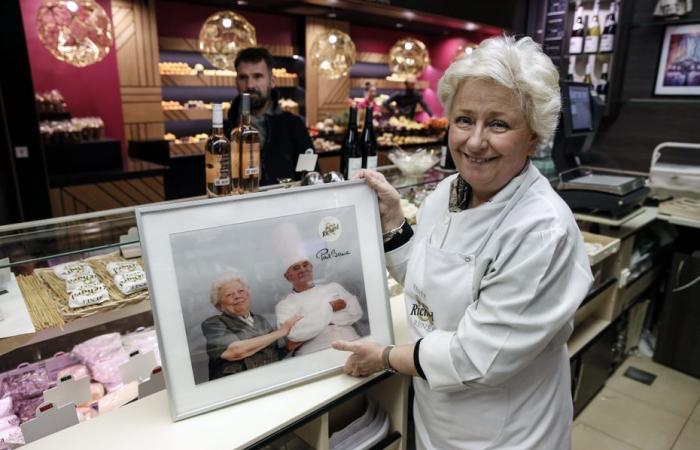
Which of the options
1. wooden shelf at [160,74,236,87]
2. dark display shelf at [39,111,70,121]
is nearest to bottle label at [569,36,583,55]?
wooden shelf at [160,74,236,87]

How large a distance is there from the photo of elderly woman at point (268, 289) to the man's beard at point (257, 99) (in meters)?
1.77

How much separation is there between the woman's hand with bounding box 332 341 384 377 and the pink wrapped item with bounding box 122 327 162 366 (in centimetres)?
Result: 71

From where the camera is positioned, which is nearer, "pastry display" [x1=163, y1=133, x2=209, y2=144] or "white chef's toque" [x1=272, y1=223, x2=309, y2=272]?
"white chef's toque" [x1=272, y1=223, x2=309, y2=272]

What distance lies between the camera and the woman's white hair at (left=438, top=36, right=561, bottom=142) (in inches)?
40.6

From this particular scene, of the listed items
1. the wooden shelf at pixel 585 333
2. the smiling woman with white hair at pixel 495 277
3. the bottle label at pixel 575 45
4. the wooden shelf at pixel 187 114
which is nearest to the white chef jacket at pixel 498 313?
the smiling woman with white hair at pixel 495 277

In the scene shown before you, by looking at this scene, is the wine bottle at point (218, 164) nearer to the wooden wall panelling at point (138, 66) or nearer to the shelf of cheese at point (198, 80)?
the shelf of cheese at point (198, 80)

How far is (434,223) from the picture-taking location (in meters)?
1.33

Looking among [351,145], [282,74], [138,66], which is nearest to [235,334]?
[351,145]

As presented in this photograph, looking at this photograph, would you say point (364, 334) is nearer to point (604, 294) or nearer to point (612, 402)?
point (604, 294)

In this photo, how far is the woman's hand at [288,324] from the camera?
1179mm

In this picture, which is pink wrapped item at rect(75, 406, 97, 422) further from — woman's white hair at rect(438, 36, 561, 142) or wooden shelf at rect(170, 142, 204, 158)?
wooden shelf at rect(170, 142, 204, 158)

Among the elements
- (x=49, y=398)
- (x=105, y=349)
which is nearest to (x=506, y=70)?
(x=49, y=398)

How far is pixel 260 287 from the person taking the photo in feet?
3.74

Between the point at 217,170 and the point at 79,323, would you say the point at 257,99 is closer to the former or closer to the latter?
the point at 217,170
